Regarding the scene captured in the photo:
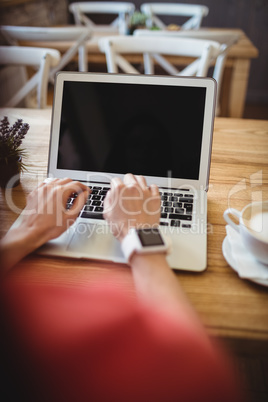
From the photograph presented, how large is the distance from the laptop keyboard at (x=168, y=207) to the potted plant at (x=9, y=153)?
0.17 metres

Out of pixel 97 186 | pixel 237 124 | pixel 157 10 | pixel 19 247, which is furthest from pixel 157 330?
pixel 157 10

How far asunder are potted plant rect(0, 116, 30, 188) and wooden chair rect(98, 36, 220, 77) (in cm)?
87

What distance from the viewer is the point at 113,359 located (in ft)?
1.19

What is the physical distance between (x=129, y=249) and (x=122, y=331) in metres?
0.15

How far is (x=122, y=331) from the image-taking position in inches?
15.1

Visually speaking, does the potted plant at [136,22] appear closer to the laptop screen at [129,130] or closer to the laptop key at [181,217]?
the laptop screen at [129,130]

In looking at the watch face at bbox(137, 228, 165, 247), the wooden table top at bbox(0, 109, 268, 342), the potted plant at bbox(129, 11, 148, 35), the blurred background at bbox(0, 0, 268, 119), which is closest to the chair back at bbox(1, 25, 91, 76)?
the potted plant at bbox(129, 11, 148, 35)

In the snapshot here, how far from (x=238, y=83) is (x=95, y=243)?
6.34 ft

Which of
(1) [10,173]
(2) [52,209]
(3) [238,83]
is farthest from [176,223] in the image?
(3) [238,83]

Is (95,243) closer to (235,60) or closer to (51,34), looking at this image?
(51,34)

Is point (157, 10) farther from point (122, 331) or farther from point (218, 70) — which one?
point (122, 331)

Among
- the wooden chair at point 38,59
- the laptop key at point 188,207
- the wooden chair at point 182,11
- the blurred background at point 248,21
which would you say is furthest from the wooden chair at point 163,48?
the blurred background at point 248,21

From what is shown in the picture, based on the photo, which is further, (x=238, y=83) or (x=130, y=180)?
(x=238, y=83)

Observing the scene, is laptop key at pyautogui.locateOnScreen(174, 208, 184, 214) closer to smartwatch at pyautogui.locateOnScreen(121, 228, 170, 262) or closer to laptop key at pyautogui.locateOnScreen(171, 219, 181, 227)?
laptop key at pyautogui.locateOnScreen(171, 219, 181, 227)
